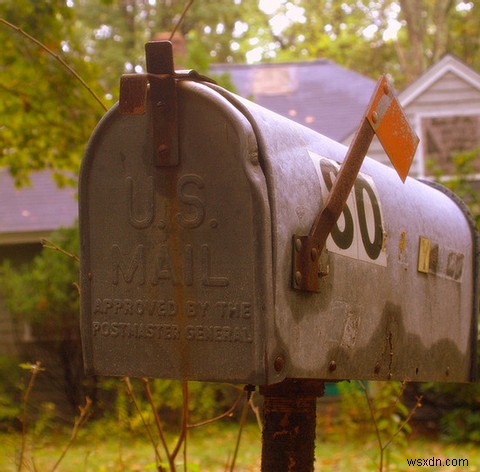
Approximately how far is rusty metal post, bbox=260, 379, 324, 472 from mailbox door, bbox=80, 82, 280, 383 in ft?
1.40

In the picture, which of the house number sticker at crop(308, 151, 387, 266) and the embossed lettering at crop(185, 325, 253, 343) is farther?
the house number sticker at crop(308, 151, 387, 266)

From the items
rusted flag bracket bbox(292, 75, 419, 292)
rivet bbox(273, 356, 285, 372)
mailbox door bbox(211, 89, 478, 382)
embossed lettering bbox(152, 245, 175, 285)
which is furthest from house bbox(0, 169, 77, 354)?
rivet bbox(273, 356, 285, 372)

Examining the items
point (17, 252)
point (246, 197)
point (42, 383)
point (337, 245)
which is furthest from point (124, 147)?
point (17, 252)

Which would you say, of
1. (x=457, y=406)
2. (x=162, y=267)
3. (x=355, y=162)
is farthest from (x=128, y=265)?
(x=457, y=406)

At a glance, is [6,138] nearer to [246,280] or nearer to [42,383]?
[42,383]

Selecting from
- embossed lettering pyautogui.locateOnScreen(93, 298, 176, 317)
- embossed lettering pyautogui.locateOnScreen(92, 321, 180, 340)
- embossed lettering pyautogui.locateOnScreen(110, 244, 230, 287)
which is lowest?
embossed lettering pyautogui.locateOnScreen(92, 321, 180, 340)

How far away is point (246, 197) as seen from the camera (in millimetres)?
1696

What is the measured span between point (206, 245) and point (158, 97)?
315 millimetres

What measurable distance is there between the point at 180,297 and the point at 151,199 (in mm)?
209

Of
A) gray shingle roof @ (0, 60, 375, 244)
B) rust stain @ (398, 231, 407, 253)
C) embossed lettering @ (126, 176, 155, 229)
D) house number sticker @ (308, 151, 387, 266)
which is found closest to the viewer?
embossed lettering @ (126, 176, 155, 229)

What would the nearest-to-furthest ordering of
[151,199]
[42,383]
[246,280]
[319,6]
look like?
[246,280] < [151,199] < [42,383] < [319,6]

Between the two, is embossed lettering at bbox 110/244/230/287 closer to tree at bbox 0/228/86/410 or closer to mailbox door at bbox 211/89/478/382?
mailbox door at bbox 211/89/478/382

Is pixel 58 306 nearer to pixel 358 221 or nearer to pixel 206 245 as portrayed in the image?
pixel 358 221

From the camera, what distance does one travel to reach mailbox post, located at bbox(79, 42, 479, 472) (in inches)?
66.6
